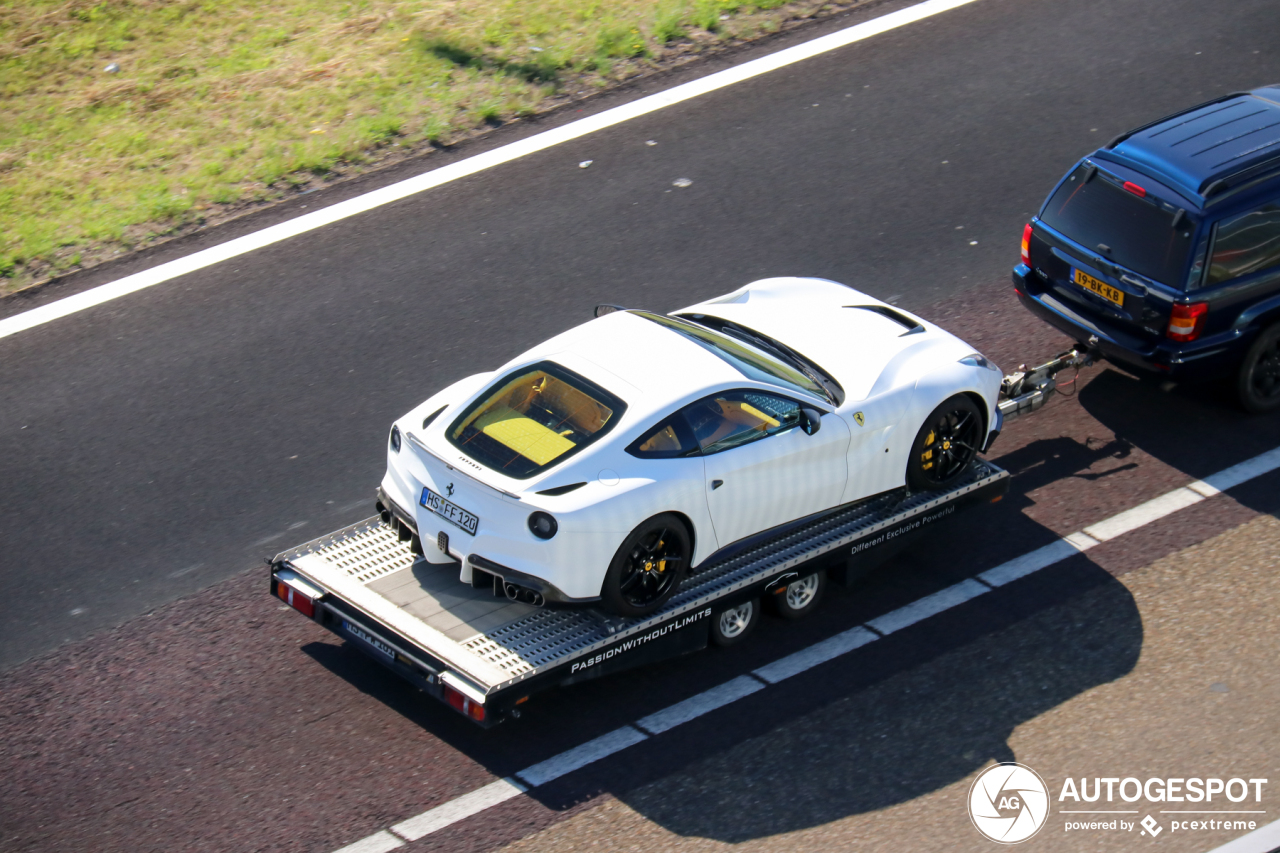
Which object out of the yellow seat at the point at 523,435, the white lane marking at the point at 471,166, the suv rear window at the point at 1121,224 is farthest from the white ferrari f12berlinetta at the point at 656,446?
the white lane marking at the point at 471,166

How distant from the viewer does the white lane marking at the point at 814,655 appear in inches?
334

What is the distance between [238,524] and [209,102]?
6549 millimetres

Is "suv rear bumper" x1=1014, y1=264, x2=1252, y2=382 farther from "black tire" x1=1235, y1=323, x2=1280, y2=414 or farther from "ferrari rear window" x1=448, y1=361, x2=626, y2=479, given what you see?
"ferrari rear window" x1=448, y1=361, x2=626, y2=479

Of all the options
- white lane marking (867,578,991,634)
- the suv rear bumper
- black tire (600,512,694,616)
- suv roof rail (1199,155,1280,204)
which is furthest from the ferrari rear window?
suv roof rail (1199,155,1280,204)

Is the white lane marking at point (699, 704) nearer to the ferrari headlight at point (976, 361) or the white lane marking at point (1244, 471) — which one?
the ferrari headlight at point (976, 361)

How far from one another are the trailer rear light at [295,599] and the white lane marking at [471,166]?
4933 millimetres

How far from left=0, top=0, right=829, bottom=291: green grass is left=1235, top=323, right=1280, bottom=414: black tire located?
7212 millimetres

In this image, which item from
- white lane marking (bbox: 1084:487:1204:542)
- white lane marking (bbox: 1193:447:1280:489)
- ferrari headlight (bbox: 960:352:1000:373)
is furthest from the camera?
white lane marking (bbox: 1193:447:1280:489)

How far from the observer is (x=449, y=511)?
805cm

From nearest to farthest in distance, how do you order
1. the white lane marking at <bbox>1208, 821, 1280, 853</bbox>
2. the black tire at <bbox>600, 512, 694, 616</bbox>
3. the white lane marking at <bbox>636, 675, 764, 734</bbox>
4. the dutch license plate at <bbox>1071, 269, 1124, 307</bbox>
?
the white lane marking at <bbox>1208, 821, 1280, 853</bbox>, the black tire at <bbox>600, 512, 694, 616</bbox>, the white lane marking at <bbox>636, 675, 764, 734</bbox>, the dutch license plate at <bbox>1071, 269, 1124, 307</bbox>

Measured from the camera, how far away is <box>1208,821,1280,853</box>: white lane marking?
7.29 meters

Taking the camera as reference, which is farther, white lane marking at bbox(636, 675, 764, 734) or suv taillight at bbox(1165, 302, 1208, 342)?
suv taillight at bbox(1165, 302, 1208, 342)

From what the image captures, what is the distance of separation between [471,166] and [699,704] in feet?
23.1

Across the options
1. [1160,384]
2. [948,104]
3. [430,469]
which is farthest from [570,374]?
[948,104]
